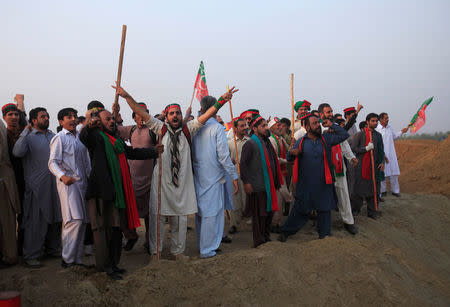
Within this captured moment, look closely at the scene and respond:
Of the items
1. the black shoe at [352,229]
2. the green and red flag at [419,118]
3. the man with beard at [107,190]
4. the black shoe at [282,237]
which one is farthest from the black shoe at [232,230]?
the green and red flag at [419,118]

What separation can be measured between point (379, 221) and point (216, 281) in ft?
15.8

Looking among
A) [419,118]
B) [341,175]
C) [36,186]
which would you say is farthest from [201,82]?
[419,118]

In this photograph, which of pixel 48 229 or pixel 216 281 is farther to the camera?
pixel 48 229

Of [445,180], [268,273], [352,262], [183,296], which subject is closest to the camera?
[183,296]

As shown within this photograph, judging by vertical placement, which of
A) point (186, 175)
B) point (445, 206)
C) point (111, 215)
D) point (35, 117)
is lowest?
point (445, 206)

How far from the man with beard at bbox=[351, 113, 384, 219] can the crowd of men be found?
1.36 meters

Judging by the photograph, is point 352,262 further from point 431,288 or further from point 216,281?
point 216,281

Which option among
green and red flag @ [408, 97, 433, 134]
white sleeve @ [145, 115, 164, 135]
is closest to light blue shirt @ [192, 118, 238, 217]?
white sleeve @ [145, 115, 164, 135]

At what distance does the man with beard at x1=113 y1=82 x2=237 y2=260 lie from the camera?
4.71 metres

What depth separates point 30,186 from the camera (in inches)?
189

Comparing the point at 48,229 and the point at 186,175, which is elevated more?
the point at 186,175

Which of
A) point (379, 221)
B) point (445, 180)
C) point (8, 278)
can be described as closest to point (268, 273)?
point (8, 278)

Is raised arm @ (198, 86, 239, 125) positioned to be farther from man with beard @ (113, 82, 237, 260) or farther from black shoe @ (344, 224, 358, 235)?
black shoe @ (344, 224, 358, 235)

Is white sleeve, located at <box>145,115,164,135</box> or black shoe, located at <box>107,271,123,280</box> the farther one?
white sleeve, located at <box>145,115,164,135</box>
